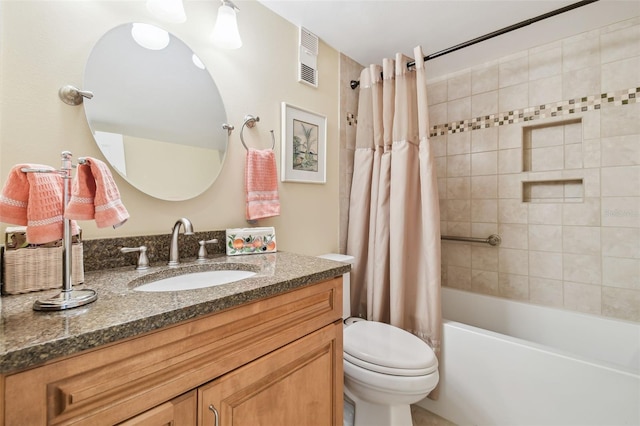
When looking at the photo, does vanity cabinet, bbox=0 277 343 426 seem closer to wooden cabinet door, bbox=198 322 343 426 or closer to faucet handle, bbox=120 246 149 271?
wooden cabinet door, bbox=198 322 343 426

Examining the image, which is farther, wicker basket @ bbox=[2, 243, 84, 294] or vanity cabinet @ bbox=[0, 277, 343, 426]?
wicker basket @ bbox=[2, 243, 84, 294]

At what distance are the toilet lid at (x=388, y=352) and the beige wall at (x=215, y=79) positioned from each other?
59 centimetres

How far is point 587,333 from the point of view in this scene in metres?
1.62

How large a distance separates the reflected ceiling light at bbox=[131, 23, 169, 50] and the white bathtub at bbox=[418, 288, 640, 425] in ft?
6.30

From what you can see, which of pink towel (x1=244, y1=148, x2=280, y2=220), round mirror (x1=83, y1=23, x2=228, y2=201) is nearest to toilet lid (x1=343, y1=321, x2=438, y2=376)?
pink towel (x1=244, y1=148, x2=280, y2=220)

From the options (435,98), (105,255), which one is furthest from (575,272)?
(105,255)

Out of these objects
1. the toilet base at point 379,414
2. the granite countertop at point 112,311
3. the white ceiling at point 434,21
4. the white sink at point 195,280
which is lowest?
the toilet base at point 379,414

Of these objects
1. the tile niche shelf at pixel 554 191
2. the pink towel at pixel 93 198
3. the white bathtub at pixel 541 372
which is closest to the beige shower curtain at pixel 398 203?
the white bathtub at pixel 541 372

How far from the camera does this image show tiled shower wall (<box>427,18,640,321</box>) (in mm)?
1588

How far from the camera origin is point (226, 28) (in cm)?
121

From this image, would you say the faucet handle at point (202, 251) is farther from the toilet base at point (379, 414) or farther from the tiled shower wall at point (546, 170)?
the tiled shower wall at point (546, 170)

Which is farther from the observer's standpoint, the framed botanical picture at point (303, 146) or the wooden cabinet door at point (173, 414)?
the framed botanical picture at point (303, 146)

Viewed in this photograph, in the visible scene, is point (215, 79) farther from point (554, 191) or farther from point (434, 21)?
point (554, 191)

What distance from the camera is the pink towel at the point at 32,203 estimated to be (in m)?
0.56
